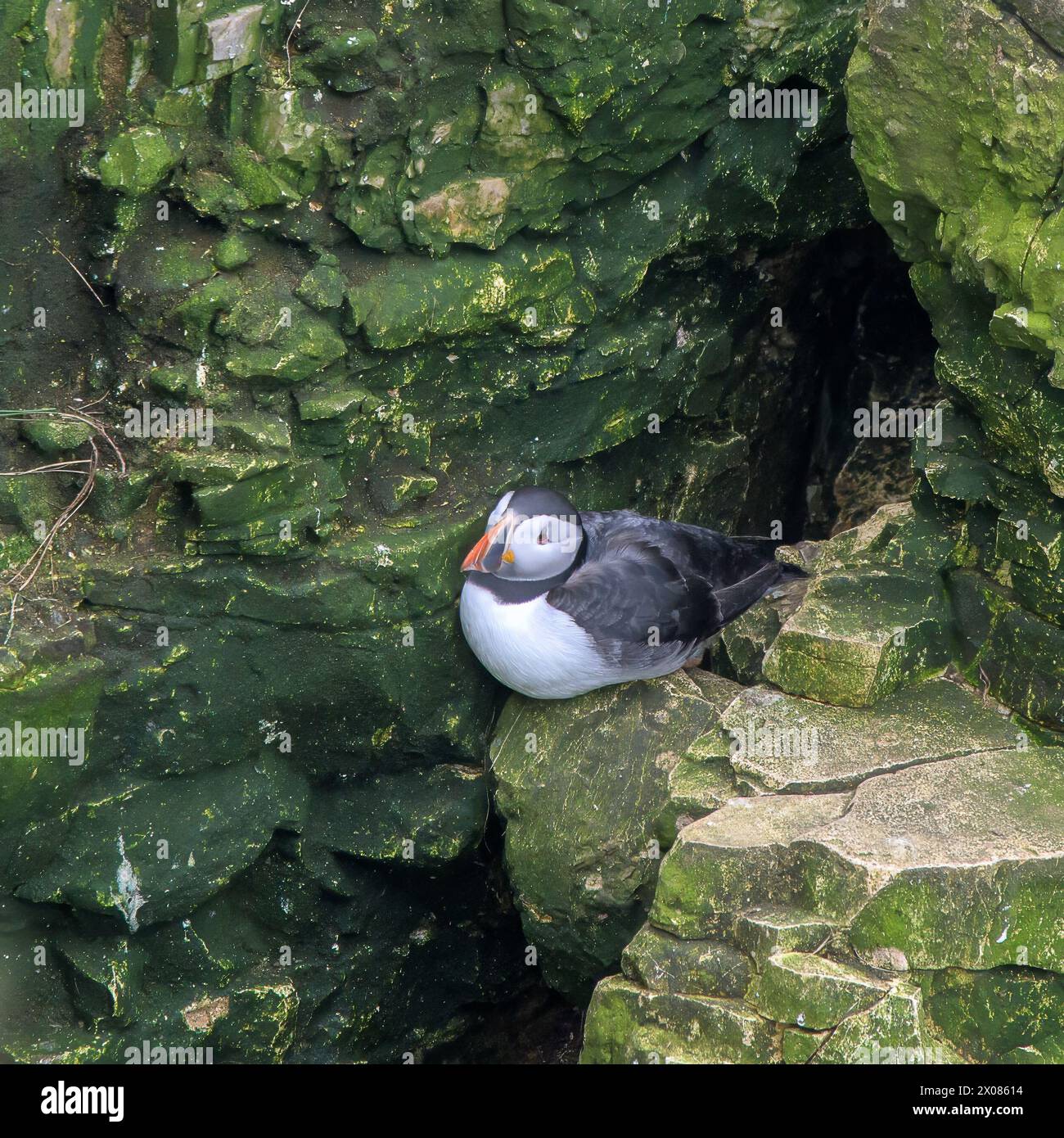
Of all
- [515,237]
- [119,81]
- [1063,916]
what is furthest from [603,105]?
[1063,916]

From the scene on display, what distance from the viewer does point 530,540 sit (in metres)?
4.78

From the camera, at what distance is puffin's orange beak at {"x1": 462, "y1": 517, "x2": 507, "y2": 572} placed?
4.67 meters

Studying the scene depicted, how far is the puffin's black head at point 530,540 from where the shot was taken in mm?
4734

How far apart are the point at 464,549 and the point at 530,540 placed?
31 centimetres

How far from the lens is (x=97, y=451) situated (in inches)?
175

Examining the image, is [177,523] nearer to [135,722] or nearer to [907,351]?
[135,722]

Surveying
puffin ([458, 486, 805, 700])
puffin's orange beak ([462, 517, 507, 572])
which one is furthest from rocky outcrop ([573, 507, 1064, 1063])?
puffin's orange beak ([462, 517, 507, 572])

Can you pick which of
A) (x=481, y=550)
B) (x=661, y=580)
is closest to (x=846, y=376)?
(x=661, y=580)

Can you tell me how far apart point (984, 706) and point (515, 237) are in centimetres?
228

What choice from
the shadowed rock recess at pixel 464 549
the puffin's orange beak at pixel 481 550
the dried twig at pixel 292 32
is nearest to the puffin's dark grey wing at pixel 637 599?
the shadowed rock recess at pixel 464 549

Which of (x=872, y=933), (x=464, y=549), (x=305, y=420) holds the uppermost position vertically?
(x=305, y=420)

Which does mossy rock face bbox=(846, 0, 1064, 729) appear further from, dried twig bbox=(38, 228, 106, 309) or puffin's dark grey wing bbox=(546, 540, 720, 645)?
dried twig bbox=(38, 228, 106, 309)

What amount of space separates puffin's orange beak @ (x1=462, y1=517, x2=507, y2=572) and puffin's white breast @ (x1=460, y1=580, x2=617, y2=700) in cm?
18

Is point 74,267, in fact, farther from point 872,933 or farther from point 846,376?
point 846,376
